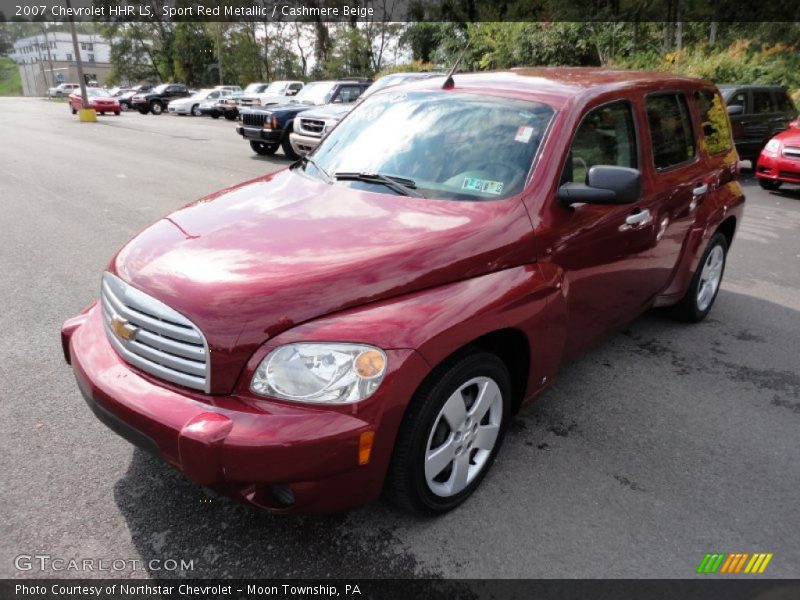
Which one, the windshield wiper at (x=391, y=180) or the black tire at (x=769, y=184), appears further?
the black tire at (x=769, y=184)

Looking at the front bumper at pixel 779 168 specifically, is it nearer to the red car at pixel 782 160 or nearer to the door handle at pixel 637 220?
the red car at pixel 782 160

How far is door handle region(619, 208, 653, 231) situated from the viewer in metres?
3.35

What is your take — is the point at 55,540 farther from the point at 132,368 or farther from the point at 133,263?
the point at 133,263

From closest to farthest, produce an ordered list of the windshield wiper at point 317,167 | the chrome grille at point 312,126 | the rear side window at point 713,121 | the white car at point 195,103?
the windshield wiper at point 317,167
the rear side window at point 713,121
the chrome grille at point 312,126
the white car at point 195,103

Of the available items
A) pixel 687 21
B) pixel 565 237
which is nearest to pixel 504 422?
pixel 565 237

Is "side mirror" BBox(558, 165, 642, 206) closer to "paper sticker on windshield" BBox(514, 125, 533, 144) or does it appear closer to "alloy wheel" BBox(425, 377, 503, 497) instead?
"paper sticker on windshield" BBox(514, 125, 533, 144)

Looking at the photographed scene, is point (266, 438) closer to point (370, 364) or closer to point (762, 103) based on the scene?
point (370, 364)

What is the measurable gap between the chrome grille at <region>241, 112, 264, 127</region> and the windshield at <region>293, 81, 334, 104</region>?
1.77 m

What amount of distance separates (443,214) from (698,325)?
306cm

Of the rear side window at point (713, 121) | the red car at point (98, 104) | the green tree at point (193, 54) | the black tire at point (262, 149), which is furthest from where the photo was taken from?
the green tree at point (193, 54)

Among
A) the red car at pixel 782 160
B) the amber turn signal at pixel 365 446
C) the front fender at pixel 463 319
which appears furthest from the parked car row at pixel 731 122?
the amber turn signal at pixel 365 446

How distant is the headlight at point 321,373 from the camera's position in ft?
6.86

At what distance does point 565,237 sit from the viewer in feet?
9.56

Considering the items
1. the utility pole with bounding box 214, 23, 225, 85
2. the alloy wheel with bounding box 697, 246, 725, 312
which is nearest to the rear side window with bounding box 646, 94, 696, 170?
the alloy wheel with bounding box 697, 246, 725, 312
